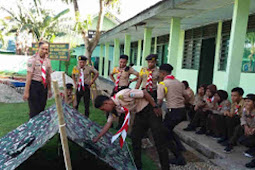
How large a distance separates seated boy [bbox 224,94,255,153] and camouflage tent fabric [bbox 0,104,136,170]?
1781 millimetres

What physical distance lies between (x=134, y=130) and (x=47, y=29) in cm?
1955

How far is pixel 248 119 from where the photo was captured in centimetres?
399

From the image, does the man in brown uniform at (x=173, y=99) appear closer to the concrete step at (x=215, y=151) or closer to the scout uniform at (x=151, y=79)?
the concrete step at (x=215, y=151)

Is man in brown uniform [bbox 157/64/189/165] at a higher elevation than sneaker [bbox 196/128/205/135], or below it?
higher

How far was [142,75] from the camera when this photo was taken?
17.3 feet

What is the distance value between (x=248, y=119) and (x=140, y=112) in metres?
1.81

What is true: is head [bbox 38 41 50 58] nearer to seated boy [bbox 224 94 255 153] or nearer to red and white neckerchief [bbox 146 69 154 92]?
red and white neckerchief [bbox 146 69 154 92]

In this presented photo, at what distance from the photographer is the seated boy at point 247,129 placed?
3.87m

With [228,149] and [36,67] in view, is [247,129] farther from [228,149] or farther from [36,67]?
[36,67]

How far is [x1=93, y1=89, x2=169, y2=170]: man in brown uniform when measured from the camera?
123 inches

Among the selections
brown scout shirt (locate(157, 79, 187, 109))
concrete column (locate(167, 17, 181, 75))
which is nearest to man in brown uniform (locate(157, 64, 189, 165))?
brown scout shirt (locate(157, 79, 187, 109))

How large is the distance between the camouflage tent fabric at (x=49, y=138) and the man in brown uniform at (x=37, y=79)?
0.86 m

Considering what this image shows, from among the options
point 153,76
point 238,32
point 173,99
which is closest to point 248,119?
point 173,99

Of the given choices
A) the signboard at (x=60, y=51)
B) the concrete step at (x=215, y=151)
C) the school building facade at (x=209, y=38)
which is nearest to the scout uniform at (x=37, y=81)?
the concrete step at (x=215, y=151)
